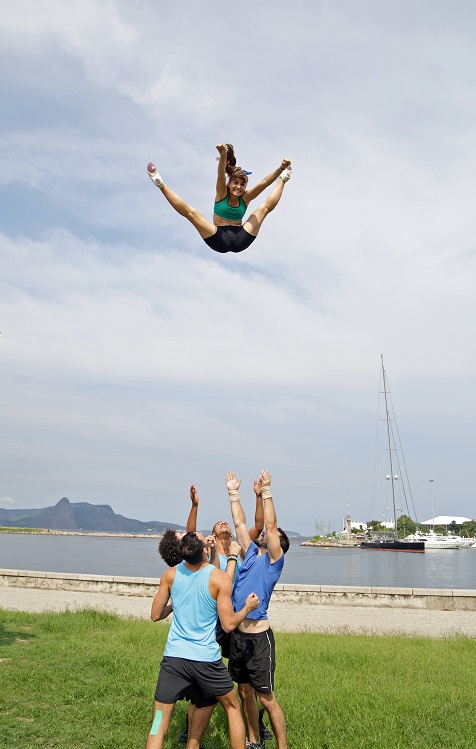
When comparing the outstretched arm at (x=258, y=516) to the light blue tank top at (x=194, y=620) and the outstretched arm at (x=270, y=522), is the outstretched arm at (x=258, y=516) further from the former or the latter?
the light blue tank top at (x=194, y=620)

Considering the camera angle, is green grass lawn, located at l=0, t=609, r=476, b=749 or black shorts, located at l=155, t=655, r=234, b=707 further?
green grass lawn, located at l=0, t=609, r=476, b=749

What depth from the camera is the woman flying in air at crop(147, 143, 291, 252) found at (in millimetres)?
5887

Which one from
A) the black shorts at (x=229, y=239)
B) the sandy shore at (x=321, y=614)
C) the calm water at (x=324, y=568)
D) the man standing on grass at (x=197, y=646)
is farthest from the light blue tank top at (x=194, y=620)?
the calm water at (x=324, y=568)

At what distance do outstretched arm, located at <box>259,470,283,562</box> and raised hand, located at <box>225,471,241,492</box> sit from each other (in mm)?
407

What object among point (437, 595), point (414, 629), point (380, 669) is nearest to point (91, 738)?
point (380, 669)

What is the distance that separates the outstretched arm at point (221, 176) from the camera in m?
5.62

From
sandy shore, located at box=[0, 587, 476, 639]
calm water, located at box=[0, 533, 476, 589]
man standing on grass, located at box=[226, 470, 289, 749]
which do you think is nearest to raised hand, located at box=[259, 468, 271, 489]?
man standing on grass, located at box=[226, 470, 289, 749]

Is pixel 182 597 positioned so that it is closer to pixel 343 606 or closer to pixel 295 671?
pixel 295 671

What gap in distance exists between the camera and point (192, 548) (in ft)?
16.4

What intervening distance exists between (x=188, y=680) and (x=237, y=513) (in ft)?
5.94

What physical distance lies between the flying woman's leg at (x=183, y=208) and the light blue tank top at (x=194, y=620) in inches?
121

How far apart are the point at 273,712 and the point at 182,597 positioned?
58.1 inches

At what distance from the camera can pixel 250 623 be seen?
5758mm

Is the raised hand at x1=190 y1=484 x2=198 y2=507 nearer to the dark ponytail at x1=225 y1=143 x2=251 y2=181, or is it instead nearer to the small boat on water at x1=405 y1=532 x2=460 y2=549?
the dark ponytail at x1=225 y1=143 x2=251 y2=181
